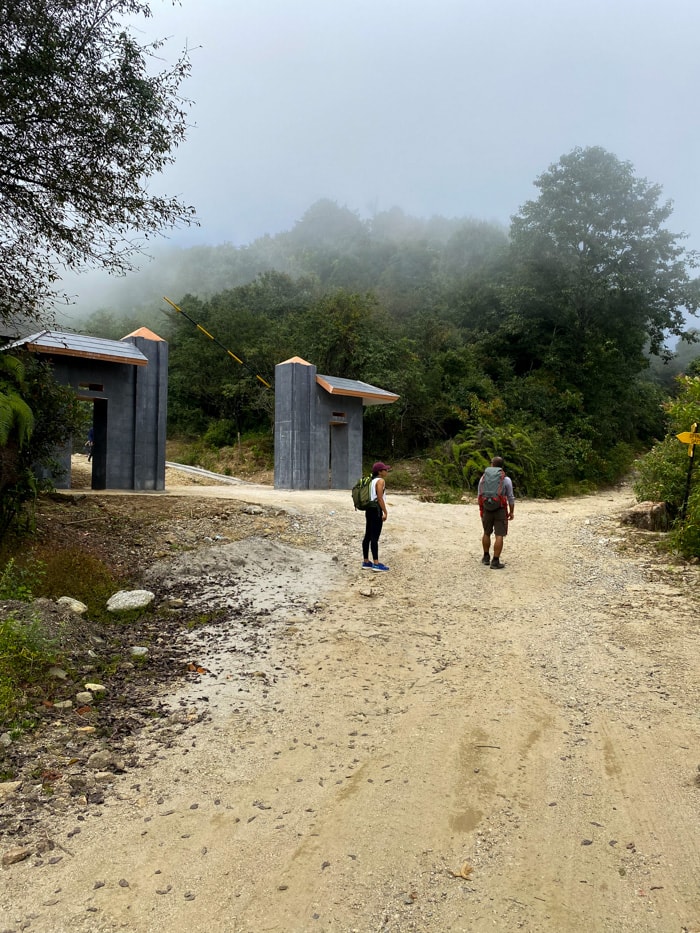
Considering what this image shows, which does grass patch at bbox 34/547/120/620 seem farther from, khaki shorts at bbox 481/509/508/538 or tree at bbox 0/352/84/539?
khaki shorts at bbox 481/509/508/538

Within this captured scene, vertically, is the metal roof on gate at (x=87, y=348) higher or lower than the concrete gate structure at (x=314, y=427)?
higher

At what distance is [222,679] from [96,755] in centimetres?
136

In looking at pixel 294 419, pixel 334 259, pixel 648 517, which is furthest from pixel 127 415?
pixel 334 259

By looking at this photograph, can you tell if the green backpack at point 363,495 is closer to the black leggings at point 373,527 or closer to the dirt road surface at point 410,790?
the black leggings at point 373,527

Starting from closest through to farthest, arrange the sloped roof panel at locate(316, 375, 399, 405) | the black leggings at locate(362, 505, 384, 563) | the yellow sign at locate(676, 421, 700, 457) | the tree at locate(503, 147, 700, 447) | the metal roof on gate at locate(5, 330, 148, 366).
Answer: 1. the black leggings at locate(362, 505, 384, 563)
2. the yellow sign at locate(676, 421, 700, 457)
3. the metal roof on gate at locate(5, 330, 148, 366)
4. the sloped roof panel at locate(316, 375, 399, 405)
5. the tree at locate(503, 147, 700, 447)

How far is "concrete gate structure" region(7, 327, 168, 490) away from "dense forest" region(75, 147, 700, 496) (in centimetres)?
1007

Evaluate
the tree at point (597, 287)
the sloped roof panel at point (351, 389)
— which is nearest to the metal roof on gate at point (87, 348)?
the sloped roof panel at point (351, 389)

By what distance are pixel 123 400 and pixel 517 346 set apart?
71.5 ft

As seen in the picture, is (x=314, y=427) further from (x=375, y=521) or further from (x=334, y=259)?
(x=334, y=259)

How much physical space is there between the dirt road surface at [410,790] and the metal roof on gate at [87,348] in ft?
32.5

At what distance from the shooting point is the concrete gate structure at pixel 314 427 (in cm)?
1917

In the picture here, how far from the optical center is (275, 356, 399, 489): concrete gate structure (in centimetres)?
1917

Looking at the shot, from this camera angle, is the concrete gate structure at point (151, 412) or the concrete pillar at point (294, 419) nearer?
the concrete gate structure at point (151, 412)

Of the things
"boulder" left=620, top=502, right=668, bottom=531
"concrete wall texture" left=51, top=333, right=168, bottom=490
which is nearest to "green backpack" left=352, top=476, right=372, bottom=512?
"boulder" left=620, top=502, right=668, bottom=531
